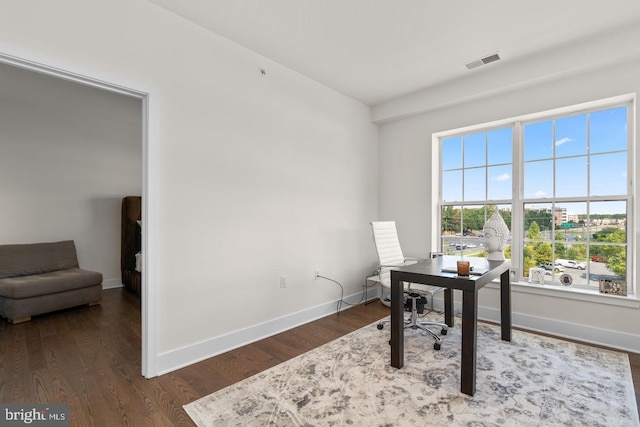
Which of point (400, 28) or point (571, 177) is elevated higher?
point (400, 28)

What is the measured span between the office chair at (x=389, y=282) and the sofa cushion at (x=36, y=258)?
4.21m

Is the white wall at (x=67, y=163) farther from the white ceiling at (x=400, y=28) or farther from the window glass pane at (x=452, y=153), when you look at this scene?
the window glass pane at (x=452, y=153)

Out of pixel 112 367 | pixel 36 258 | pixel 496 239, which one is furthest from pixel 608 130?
pixel 36 258

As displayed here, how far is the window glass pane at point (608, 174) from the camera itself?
2.78 m

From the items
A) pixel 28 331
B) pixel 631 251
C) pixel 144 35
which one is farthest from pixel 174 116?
pixel 631 251

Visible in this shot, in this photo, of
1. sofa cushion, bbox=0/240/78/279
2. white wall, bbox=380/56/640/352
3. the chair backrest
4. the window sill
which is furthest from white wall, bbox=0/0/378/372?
sofa cushion, bbox=0/240/78/279

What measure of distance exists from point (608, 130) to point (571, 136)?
273 millimetres

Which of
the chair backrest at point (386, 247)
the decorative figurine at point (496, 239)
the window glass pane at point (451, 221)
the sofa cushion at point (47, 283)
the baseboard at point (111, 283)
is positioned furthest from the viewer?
the baseboard at point (111, 283)

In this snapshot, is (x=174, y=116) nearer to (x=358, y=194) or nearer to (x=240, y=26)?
(x=240, y=26)

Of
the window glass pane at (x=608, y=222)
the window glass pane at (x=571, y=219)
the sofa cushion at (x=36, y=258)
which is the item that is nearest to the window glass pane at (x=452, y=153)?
the window glass pane at (x=571, y=219)

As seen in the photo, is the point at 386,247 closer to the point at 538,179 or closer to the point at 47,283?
the point at 538,179

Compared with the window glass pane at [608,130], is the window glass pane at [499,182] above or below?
below

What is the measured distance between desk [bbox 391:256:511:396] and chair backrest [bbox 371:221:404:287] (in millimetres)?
542

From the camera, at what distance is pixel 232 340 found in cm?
264
